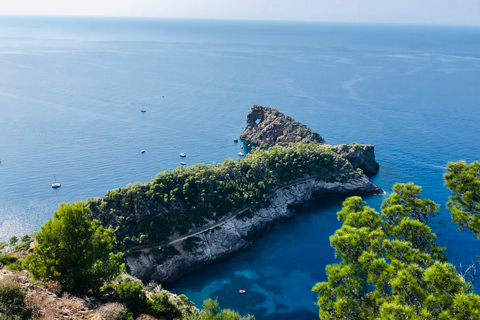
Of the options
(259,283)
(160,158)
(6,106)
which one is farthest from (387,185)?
(6,106)

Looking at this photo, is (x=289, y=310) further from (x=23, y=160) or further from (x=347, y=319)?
(x=23, y=160)

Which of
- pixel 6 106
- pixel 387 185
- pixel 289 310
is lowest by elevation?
pixel 289 310

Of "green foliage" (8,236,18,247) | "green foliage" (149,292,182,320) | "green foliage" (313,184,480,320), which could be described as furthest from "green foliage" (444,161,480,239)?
"green foliage" (8,236,18,247)

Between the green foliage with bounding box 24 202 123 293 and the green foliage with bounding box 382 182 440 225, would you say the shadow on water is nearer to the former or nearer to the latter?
the green foliage with bounding box 24 202 123 293

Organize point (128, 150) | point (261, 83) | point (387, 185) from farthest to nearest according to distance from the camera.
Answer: point (261, 83), point (128, 150), point (387, 185)

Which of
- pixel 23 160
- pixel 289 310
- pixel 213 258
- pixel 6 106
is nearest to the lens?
pixel 289 310

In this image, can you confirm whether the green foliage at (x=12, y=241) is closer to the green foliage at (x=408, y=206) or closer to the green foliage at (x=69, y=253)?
the green foliage at (x=69, y=253)
